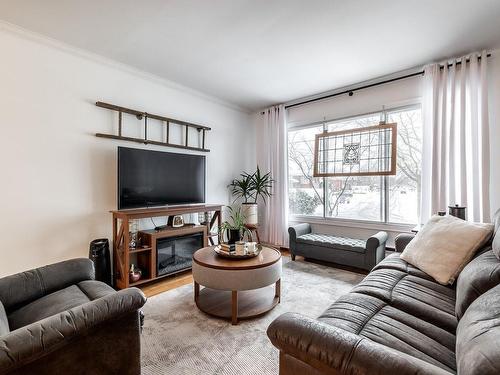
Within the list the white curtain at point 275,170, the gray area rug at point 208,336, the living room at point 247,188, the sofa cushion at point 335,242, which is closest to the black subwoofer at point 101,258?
the living room at point 247,188

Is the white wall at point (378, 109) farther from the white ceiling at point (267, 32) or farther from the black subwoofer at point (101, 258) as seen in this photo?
the black subwoofer at point (101, 258)

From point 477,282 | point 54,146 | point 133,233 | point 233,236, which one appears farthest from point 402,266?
point 54,146

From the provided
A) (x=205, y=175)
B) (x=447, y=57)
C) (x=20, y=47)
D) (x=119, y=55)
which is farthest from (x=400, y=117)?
(x=20, y=47)

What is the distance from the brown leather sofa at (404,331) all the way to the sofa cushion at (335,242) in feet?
5.14

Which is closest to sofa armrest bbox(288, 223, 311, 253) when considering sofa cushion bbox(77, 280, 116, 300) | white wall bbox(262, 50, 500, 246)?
white wall bbox(262, 50, 500, 246)

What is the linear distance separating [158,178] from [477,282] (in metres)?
3.19

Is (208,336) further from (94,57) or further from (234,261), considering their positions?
(94,57)

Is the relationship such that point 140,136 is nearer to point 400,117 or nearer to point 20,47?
point 20,47

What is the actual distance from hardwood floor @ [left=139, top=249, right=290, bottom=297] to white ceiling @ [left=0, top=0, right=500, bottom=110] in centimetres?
270

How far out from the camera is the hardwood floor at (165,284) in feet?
9.34

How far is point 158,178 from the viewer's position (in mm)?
3326

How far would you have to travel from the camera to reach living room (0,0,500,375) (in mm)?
1246

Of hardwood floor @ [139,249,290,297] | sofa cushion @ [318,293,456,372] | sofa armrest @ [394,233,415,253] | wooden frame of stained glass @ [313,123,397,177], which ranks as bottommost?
hardwood floor @ [139,249,290,297]

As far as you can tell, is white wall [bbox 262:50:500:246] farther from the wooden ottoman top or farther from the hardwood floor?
the hardwood floor
